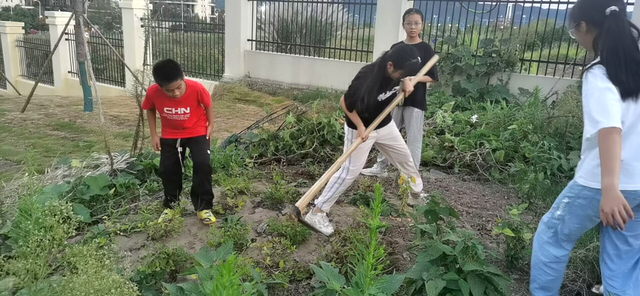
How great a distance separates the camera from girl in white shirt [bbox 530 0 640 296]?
1882 mm

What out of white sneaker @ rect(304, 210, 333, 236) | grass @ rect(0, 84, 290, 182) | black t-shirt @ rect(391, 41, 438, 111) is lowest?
grass @ rect(0, 84, 290, 182)

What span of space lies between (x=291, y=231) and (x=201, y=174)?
2.63 feet

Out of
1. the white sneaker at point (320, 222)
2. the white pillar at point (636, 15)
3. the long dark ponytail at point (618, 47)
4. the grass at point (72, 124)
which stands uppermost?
the white pillar at point (636, 15)

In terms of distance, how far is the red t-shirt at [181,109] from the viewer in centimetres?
339

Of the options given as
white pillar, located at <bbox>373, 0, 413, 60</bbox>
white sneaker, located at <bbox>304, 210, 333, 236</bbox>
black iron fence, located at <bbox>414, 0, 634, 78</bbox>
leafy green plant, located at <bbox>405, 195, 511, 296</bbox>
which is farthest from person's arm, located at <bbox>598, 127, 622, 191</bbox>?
white pillar, located at <bbox>373, 0, 413, 60</bbox>

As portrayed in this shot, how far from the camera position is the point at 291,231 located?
10.5 ft

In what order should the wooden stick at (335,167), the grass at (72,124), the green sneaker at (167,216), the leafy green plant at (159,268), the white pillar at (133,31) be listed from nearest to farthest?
1. the leafy green plant at (159,268)
2. the wooden stick at (335,167)
3. the green sneaker at (167,216)
4. the grass at (72,124)
5. the white pillar at (133,31)

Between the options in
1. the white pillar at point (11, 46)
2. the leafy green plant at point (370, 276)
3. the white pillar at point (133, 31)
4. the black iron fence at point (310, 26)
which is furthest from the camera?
the white pillar at point (11, 46)

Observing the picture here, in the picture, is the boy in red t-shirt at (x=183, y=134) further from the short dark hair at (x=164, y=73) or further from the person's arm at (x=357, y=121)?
the person's arm at (x=357, y=121)

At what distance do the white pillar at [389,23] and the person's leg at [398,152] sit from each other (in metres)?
4.86

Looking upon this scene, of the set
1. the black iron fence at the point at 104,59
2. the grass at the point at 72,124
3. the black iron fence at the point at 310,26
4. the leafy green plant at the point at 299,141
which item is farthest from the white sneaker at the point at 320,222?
the black iron fence at the point at 104,59

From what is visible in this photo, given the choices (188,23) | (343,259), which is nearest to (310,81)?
(188,23)

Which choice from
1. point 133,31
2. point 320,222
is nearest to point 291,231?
point 320,222

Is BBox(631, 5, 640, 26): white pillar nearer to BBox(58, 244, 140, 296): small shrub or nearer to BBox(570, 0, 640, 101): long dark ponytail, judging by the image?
BBox(570, 0, 640, 101): long dark ponytail
